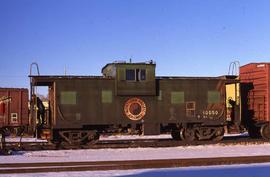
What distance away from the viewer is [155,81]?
21750 mm

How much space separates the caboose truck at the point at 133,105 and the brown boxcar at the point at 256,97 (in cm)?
141

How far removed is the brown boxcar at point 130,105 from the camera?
68.5 feet

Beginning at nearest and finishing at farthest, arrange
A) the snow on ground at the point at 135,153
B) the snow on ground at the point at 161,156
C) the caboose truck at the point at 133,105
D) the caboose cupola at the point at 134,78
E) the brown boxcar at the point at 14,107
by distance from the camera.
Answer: the snow on ground at the point at 161,156, the snow on ground at the point at 135,153, the caboose truck at the point at 133,105, the caboose cupola at the point at 134,78, the brown boxcar at the point at 14,107

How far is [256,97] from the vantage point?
2409cm

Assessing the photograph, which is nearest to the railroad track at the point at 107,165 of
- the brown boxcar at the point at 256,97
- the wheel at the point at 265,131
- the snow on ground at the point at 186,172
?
the snow on ground at the point at 186,172

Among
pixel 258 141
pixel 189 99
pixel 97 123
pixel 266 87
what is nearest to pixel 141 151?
pixel 97 123

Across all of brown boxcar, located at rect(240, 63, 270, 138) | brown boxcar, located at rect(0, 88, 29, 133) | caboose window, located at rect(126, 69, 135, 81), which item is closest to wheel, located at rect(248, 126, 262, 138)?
brown boxcar, located at rect(240, 63, 270, 138)

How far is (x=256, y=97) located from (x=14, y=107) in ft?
47.1

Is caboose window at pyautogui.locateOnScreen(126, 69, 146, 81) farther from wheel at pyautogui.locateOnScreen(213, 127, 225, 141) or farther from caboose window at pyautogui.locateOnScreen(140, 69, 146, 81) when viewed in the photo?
wheel at pyautogui.locateOnScreen(213, 127, 225, 141)

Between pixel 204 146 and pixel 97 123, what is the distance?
5100 mm

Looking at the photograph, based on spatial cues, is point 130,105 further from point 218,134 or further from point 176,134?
point 218,134

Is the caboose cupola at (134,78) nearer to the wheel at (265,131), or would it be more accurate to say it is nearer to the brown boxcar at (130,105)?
the brown boxcar at (130,105)

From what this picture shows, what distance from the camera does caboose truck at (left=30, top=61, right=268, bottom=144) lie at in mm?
20875

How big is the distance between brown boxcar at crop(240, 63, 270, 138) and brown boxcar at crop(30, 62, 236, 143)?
2.17 metres
